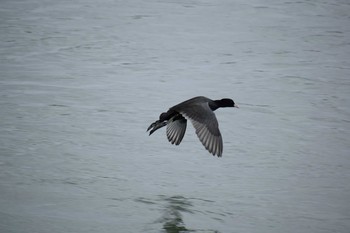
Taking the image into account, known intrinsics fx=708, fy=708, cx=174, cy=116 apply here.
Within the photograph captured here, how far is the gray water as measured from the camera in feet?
22.4

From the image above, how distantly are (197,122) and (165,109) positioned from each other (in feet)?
7.23

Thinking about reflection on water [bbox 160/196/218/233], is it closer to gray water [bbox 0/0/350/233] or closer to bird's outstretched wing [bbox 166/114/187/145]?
gray water [bbox 0/0/350/233]

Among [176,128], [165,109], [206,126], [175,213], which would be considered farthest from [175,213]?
[165,109]

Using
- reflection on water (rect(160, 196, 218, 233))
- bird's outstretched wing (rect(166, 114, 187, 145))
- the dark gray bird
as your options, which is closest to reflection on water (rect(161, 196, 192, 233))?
reflection on water (rect(160, 196, 218, 233))

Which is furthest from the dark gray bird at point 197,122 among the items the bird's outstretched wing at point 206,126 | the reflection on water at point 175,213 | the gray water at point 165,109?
the reflection on water at point 175,213

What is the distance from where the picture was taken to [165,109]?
9.71 meters

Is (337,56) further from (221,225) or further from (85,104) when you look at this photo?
(221,225)

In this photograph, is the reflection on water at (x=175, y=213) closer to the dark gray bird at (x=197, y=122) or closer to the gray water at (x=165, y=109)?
the gray water at (x=165, y=109)

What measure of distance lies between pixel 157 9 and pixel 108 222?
8411 mm

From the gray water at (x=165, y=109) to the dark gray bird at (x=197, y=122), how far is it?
0.38 metres

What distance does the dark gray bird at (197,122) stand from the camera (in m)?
7.38

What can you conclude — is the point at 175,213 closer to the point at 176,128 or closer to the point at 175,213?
the point at 175,213

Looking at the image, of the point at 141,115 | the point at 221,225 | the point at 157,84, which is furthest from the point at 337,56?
the point at 221,225

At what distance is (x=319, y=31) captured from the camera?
42.2ft
